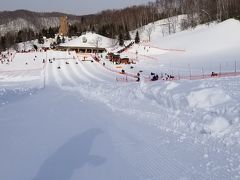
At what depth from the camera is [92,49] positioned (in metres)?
87.4

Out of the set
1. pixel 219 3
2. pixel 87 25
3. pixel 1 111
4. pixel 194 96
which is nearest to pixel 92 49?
pixel 219 3

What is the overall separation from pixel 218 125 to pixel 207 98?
9.20 ft

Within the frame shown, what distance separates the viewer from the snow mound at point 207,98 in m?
13.3

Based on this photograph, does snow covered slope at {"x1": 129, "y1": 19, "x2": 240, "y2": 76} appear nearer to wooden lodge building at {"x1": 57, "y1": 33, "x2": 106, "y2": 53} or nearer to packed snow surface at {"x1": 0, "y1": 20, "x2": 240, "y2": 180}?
wooden lodge building at {"x1": 57, "y1": 33, "x2": 106, "y2": 53}

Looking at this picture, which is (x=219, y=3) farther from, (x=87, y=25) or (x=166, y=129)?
(x=166, y=129)

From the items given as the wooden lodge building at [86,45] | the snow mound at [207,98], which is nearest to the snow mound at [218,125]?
the snow mound at [207,98]

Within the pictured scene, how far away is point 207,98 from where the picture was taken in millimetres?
13797

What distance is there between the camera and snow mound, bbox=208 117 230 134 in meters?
10.9

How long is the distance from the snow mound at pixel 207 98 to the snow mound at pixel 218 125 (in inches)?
71.8

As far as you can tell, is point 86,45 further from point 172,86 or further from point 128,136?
point 128,136

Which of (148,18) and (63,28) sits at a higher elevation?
(148,18)

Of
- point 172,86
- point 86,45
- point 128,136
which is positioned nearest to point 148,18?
point 86,45

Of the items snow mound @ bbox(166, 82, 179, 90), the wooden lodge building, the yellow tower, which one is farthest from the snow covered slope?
the yellow tower

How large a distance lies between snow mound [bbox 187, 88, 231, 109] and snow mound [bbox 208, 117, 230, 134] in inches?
71.8
